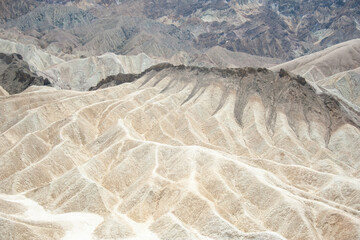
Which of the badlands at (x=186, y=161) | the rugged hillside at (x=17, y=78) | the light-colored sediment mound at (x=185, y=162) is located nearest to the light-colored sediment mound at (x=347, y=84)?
the badlands at (x=186, y=161)

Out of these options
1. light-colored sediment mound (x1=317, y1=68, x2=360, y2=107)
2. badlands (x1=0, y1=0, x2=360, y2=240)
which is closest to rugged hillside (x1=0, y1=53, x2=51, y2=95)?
badlands (x1=0, y1=0, x2=360, y2=240)

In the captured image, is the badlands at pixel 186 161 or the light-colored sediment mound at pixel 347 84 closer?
the badlands at pixel 186 161

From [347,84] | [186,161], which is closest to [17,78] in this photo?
[186,161]

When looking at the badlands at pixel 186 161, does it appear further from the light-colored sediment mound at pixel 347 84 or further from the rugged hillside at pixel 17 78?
the light-colored sediment mound at pixel 347 84

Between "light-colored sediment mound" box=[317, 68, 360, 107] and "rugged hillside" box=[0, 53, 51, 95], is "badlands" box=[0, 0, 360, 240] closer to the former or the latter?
"rugged hillside" box=[0, 53, 51, 95]

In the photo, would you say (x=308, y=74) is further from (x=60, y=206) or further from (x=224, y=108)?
(x=60, y=206)

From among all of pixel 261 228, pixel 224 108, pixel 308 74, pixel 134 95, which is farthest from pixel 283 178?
pixel 308 74
